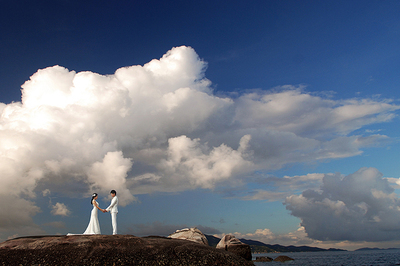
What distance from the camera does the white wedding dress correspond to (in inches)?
848

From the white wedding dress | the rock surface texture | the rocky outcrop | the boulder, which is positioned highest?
the white wedding dress

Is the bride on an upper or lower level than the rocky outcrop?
upper

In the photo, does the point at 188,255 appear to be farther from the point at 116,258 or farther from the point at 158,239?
the point at 116,258

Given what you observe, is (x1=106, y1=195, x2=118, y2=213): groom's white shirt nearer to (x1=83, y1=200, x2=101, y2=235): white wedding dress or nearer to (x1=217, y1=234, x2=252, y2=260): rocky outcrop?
(x1=83, y1=200, x2=101, y2=235): white wedding dress

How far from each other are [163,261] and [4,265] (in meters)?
8.97

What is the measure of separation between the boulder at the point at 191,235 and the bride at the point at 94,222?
28.8 feet

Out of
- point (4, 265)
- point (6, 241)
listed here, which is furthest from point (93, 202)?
point (4, 265)

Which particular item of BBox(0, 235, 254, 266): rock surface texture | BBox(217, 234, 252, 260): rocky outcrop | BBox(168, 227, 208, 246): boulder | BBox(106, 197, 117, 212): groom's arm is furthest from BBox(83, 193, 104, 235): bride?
BBox(217, 234, 252, 260): rocky outcrop

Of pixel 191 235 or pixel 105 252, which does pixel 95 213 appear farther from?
pixel 191 235

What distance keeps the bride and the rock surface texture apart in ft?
14.0

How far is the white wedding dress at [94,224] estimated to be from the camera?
21531 millimetres

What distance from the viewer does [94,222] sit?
72.3 ft

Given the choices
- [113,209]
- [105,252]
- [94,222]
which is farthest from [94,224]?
[105,252]

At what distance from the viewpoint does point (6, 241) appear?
17453mm
